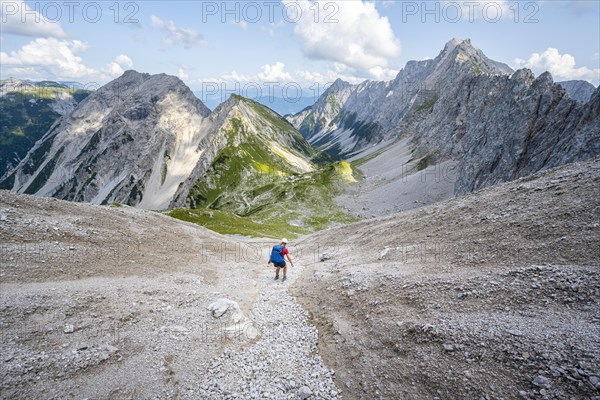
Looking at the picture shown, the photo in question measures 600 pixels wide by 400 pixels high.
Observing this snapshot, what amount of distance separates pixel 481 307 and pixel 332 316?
7248 mm

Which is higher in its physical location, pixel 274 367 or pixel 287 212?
pixel 287 212

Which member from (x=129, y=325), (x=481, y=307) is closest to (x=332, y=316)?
(x=481, y=307)

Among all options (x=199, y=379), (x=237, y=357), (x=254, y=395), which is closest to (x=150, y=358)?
(x=199, y=379)

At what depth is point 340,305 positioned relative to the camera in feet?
59.0

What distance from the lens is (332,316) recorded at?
1700cm

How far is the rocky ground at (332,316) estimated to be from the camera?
11229 millimetres

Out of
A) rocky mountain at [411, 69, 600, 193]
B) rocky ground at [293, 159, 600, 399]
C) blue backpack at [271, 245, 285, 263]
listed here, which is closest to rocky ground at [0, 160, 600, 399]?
rocky ground at [293, 159, 600, 399]

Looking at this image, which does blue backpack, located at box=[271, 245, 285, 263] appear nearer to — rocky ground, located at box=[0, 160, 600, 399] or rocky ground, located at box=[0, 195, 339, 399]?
rocky ground, located at box=[0, 195, 339, 399]

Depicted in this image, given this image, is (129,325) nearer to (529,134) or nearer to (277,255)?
(277,255)

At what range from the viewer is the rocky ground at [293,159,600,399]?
35.2 feet

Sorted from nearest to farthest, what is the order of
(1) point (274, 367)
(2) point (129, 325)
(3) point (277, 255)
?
(1) point (274, 367) < (2) point (129, 325) < (3) point (277, 255)

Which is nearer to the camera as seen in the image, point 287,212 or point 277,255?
point 277,255

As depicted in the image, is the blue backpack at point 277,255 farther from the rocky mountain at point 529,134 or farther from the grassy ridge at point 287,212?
the rocky mountain at point 529,134

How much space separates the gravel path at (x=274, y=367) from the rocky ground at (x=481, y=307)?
2.34ft
